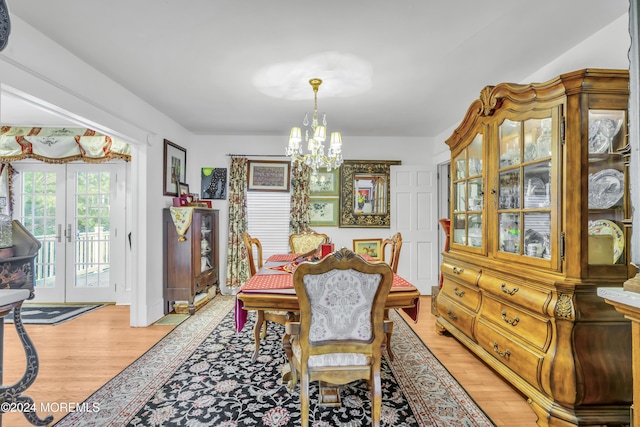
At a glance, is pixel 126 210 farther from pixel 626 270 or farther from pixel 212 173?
pixel 626 270

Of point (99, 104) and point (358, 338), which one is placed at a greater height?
point (99, 104)

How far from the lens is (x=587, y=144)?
179 cm

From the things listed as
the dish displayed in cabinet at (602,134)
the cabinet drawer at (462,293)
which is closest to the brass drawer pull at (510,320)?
the cabinet drawer at (462,293)

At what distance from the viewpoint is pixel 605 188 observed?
182 cm

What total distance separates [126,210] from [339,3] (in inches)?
156

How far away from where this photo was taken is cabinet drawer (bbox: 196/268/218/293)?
405 centimetres

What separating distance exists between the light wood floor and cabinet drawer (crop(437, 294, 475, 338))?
0.85ft

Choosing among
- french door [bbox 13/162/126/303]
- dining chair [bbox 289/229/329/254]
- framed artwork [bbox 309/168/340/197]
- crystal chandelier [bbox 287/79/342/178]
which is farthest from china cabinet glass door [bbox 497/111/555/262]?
french door [bbox 13/162/126/303]

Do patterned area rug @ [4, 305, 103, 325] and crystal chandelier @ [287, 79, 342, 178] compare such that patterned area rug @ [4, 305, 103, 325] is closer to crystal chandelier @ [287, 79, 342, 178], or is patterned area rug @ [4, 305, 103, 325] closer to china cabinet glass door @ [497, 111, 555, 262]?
crystal chandelier @ [287, 79, 342, 178]

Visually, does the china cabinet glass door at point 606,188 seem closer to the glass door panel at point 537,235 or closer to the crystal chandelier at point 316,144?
A: the glass door panel at point 537,235

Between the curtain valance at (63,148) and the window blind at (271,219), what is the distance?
1.85m

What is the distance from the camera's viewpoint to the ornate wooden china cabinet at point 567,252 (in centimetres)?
173

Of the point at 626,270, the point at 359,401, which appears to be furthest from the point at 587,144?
the point at 359,401

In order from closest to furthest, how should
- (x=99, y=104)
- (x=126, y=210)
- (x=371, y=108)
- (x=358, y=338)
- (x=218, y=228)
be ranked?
(x=358, y=338)
(x=99, y=104)
(x=371, y=108)
(x=126, y=210)
(x=218, y=228)
